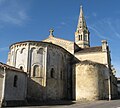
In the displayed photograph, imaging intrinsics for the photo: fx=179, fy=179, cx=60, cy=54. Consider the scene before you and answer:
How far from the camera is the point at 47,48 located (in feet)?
97.8

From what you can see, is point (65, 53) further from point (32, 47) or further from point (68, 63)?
point (32, 47)

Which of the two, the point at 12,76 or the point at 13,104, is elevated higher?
the point at 12,76

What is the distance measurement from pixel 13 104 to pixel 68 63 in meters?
16.8

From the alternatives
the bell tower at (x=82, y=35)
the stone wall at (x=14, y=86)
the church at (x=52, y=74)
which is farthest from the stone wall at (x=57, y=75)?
the bell tower at (x=82, y=35)

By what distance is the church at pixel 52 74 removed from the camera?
2434cm

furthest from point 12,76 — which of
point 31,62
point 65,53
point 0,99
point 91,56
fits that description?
point 91,56

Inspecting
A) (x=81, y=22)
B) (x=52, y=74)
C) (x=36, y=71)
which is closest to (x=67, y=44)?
(x=52, y=74)

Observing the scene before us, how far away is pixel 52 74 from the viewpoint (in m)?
30.0

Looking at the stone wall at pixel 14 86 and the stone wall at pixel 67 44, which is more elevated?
the stone wall at pixel 67 44

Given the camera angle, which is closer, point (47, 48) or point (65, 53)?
point (47, 48)

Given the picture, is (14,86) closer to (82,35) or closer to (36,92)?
(36,92)

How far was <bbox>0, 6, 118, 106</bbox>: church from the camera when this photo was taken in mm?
24341

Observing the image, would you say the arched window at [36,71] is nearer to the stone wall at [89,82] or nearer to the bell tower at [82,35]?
the stone wall at [89,82]

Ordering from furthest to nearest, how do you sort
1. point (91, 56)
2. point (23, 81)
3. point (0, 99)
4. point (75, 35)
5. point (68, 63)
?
1. point (75, 35)
2. point (91, 56)
3. point (68, 63)
4. point (23, 81)
5. point (0, 99)
